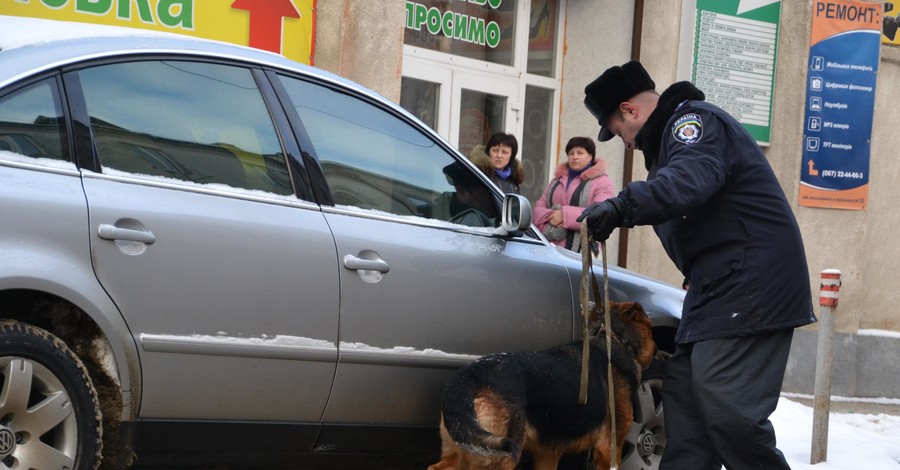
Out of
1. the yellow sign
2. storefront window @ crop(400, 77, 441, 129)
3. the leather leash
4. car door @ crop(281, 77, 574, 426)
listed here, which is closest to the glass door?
storefront window @ crop(400, 77, 441, 129)

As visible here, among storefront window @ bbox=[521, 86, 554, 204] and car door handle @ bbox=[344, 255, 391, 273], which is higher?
storefront window @ bbox=[521, 86, 554, 204]

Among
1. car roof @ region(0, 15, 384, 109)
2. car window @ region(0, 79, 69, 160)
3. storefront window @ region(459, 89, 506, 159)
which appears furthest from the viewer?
storefront window @ region(459, 89, 506, 159)

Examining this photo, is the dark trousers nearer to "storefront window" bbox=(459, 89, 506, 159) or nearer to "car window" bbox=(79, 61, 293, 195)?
"car window" bbox=(79, 61, 293, 195)

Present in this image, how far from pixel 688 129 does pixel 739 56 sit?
277 inches

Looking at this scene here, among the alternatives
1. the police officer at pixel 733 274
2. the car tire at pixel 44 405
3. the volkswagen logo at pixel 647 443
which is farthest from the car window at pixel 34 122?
the volkswagen logo at pixel 647 443

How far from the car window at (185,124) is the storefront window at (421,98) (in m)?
5.43

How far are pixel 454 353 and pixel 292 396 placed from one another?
2.39 feet

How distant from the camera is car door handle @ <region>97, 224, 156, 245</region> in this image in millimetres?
3354

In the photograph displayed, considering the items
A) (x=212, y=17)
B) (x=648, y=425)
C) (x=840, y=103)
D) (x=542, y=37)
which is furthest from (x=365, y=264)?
(x=840, y=103)

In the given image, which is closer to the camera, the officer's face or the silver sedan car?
the silver sedan car

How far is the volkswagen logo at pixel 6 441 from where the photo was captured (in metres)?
3.13

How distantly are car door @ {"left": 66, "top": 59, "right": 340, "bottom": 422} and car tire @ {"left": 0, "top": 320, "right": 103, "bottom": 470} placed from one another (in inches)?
8.0

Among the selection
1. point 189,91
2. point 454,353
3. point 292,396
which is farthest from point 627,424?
point 189,91

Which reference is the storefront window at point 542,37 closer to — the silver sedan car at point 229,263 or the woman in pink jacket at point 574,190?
the woman in pink jacket at point 574,190
